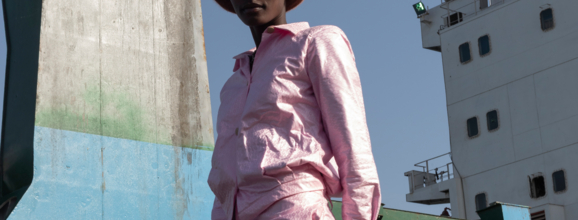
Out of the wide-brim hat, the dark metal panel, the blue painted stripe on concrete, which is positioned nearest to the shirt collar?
the wide-brim hat

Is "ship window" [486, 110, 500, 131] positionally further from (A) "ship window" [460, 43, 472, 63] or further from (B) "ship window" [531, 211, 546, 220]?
(B) "ship window" [531, 211, 546, 220]

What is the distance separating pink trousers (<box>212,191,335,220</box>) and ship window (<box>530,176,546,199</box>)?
97.9 ft

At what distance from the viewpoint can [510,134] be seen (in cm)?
3206

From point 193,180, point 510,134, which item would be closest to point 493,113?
point 510,134

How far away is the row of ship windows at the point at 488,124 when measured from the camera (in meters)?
33.0

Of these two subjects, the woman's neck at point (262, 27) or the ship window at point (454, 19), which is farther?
the ship window at point (454, 19)

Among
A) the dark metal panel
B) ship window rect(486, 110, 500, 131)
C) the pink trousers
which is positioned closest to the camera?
the pink trousers

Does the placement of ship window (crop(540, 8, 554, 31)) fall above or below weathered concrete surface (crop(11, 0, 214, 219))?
below

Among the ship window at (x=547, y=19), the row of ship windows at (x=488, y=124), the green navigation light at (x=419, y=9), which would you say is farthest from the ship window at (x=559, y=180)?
the green navigation light at (x=419, y=9)

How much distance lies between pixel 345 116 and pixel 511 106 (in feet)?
101

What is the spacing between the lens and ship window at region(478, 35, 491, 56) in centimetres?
3397

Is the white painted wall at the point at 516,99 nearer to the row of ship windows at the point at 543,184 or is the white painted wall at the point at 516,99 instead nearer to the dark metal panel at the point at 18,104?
the row of ship windows at the point at 543,184

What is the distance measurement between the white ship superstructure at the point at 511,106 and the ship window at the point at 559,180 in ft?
0.12

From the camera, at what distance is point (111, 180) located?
18.4 feet
